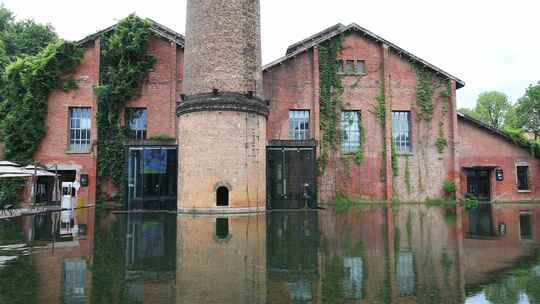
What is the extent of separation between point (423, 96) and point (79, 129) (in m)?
22.3

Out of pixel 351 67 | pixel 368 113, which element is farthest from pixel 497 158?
pixel 351 67

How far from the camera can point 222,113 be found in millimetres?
17812

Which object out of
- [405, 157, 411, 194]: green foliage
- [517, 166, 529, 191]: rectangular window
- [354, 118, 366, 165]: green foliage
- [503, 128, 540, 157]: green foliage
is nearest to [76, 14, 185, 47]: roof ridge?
[354, 118, 366, 165]: green foliage

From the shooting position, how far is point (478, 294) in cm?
518

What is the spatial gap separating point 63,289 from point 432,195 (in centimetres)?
2454

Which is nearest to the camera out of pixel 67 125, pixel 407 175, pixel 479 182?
pixel 67 125

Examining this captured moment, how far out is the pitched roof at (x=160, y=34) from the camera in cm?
2558

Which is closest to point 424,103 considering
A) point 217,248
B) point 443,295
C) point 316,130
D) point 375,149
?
point 375,149

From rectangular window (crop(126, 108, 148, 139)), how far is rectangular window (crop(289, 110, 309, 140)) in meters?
9.16

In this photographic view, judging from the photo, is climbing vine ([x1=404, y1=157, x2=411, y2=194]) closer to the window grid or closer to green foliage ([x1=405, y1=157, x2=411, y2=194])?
green foliage ([x1=405, y1=157, x2=411, y2=194])

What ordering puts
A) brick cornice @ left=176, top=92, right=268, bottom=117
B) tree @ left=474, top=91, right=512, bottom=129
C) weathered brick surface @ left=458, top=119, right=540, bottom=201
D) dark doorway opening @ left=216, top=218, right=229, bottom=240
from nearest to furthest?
dark doorway opening @ left=216, top=218, right=229, bottom=240 → brick cornice @ left=176, top=92, right=268, bottom=117 → weathered brick surface @ left=458, top=119, right=540, bottom=201 → tree @ left=474, top=91, right=512, bottom=129

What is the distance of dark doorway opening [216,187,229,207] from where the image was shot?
1788cm

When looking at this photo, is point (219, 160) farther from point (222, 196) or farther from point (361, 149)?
point (361, 149)

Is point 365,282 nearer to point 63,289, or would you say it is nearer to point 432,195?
point 63,289
